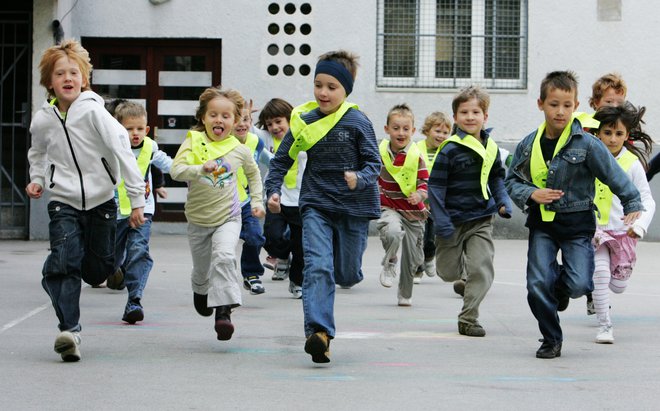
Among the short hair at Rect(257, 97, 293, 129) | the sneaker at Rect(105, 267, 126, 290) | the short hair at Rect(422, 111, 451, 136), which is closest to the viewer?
the sneaker at Rect(105, 267, 126, 290)

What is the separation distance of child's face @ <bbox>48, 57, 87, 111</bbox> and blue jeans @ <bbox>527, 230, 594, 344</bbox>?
2.83 m

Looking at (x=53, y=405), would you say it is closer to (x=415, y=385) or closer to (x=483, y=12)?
(x=415, y=385)

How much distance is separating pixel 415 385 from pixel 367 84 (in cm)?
1144

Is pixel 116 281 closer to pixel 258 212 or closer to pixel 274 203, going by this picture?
pixel 258 212

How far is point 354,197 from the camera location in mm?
7539

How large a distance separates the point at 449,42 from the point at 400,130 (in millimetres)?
7304

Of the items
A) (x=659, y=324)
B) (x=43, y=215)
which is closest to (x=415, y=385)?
(x=659, y=324)

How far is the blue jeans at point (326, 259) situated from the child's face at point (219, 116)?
107 cm

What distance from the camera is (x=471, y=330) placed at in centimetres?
857

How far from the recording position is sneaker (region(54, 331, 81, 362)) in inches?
282

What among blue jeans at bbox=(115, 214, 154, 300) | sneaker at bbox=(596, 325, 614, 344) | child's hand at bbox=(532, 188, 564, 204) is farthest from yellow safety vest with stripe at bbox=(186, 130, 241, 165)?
sneaker at bbox=(596, 325, 614, 344)

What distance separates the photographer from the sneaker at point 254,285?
11.1 metres

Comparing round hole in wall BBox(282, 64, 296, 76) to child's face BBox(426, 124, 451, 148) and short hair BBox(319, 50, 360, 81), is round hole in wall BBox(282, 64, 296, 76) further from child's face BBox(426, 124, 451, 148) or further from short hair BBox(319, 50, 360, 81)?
short hair BBox(319, 50, 360, 81)

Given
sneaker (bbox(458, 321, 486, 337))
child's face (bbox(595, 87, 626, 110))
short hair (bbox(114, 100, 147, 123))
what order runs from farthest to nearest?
short hair (bbox(114, 100, 147, 123)) → child's face (bbox(595, 87, 626, 110)) → sneaker (bbox(458, 321, 486, 337))
